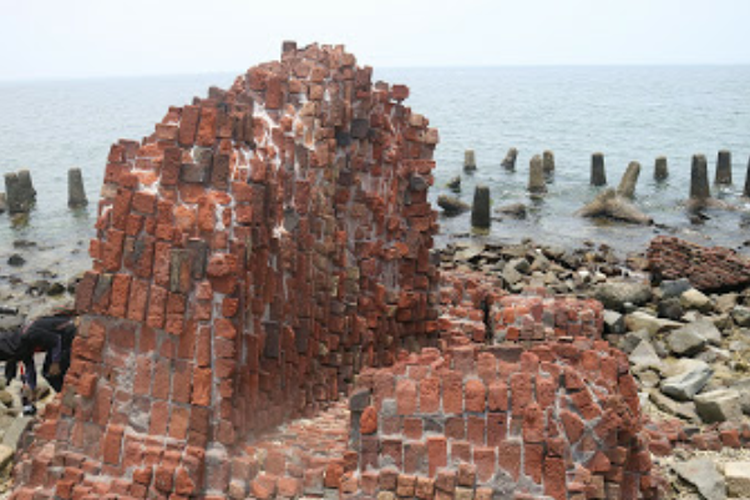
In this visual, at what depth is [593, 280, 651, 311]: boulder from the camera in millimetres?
18141

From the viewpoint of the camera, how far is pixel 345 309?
796 cm


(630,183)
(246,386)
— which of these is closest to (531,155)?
(630,183)

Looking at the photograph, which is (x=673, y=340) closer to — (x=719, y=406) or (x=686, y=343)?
(x=686, y=343)

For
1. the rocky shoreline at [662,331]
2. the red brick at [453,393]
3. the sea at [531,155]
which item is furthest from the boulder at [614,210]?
the red brick at [453,393]

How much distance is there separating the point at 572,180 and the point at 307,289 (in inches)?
1592

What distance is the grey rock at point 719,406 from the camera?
34.3 feet

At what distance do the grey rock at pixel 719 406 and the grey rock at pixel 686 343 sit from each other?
377cm

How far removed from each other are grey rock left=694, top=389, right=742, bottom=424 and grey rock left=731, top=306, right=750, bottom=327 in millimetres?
6588

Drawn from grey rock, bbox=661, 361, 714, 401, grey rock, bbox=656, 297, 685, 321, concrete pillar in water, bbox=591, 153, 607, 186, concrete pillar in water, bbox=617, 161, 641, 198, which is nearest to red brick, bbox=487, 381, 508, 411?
grey rock, bbox=661, 361, 714, 401

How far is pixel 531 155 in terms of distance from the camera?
67.2 metres

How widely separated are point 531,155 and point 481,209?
119 ft

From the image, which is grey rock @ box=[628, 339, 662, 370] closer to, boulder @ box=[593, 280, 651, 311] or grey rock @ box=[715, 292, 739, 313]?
boulder @ box=[593, 280, 651, 311]

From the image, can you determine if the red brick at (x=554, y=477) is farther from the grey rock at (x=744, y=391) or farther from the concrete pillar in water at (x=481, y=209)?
the concrete pillar in water at (x=481, y=209)

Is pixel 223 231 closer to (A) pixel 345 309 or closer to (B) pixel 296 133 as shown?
(B) pixel 296 133
